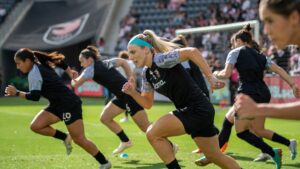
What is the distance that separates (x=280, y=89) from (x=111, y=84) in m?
11.0

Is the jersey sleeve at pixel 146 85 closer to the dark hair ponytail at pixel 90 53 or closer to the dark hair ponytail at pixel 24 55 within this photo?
the dark hair ponytail at pixel 24 55

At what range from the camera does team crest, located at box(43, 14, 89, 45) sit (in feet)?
120

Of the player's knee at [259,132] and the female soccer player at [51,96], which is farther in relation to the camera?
the player's knee at [259,132]

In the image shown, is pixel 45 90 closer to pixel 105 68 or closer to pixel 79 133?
pixel 79 133

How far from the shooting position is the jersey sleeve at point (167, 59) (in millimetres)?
7188

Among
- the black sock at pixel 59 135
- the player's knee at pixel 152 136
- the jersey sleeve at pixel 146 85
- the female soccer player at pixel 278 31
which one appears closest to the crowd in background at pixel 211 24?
the black sock at pixel 59 135

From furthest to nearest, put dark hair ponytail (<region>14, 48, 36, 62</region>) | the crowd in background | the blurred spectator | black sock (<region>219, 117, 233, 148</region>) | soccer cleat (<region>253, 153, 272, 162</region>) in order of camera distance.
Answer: the crowd in background < the blurred spectator < black sock (<region>219, 117, 233, 148</region>) < soccer cleat (<region>253, 153, 272, 162</region>) < dark hair ponytail (<region>14, 48, 36, 62</region>)

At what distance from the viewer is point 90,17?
→ 37.2 metres

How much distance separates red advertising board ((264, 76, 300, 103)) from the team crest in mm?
17311

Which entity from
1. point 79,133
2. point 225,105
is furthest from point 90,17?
point 79,133

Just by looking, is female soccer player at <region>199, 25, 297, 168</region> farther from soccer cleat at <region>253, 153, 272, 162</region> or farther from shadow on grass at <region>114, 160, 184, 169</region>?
shadow on grass at <region>114, 160, 184, 169</region>

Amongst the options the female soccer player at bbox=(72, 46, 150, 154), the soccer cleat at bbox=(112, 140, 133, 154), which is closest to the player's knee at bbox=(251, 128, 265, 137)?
the female soccer player at bbox=(72, 46, 150, 154)

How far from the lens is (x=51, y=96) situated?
31.5ft

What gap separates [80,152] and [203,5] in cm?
2468
